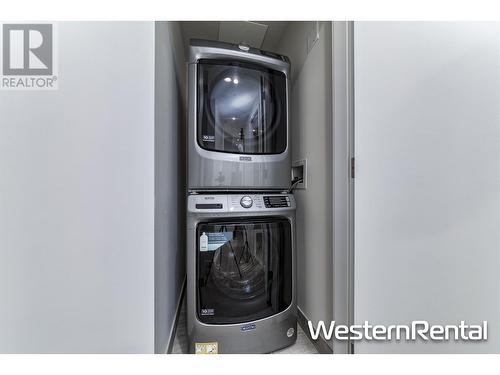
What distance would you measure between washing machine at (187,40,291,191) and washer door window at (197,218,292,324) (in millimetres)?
224

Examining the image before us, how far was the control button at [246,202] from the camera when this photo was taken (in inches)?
43.6

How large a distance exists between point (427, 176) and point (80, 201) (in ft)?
3.48

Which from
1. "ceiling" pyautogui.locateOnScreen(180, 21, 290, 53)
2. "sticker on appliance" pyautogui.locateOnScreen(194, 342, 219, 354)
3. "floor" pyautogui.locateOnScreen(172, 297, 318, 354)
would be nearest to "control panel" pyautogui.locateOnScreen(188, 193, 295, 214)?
"sticker on appliance" pyautogui.locateOnScreen(194, 342, 219, 354)

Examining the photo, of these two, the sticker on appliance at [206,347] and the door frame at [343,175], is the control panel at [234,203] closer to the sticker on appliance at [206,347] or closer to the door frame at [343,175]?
the door frame at [343,175]

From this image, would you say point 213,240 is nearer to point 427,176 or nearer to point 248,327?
point 248,327

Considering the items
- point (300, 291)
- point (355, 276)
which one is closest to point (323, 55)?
point (355, 276)

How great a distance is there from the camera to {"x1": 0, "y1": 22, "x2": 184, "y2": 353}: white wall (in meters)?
0.63

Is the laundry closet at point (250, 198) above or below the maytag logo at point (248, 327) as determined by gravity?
above

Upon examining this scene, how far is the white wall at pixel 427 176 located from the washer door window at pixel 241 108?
46 centimetres

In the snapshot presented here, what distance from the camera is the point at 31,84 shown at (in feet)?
2.08

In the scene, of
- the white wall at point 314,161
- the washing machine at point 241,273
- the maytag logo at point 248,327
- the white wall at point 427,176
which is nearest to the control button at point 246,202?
the washing machine at point 241,273

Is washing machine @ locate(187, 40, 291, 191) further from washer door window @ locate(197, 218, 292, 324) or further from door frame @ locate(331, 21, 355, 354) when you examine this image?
door frame @ locate(331, 21, 355, 354)
